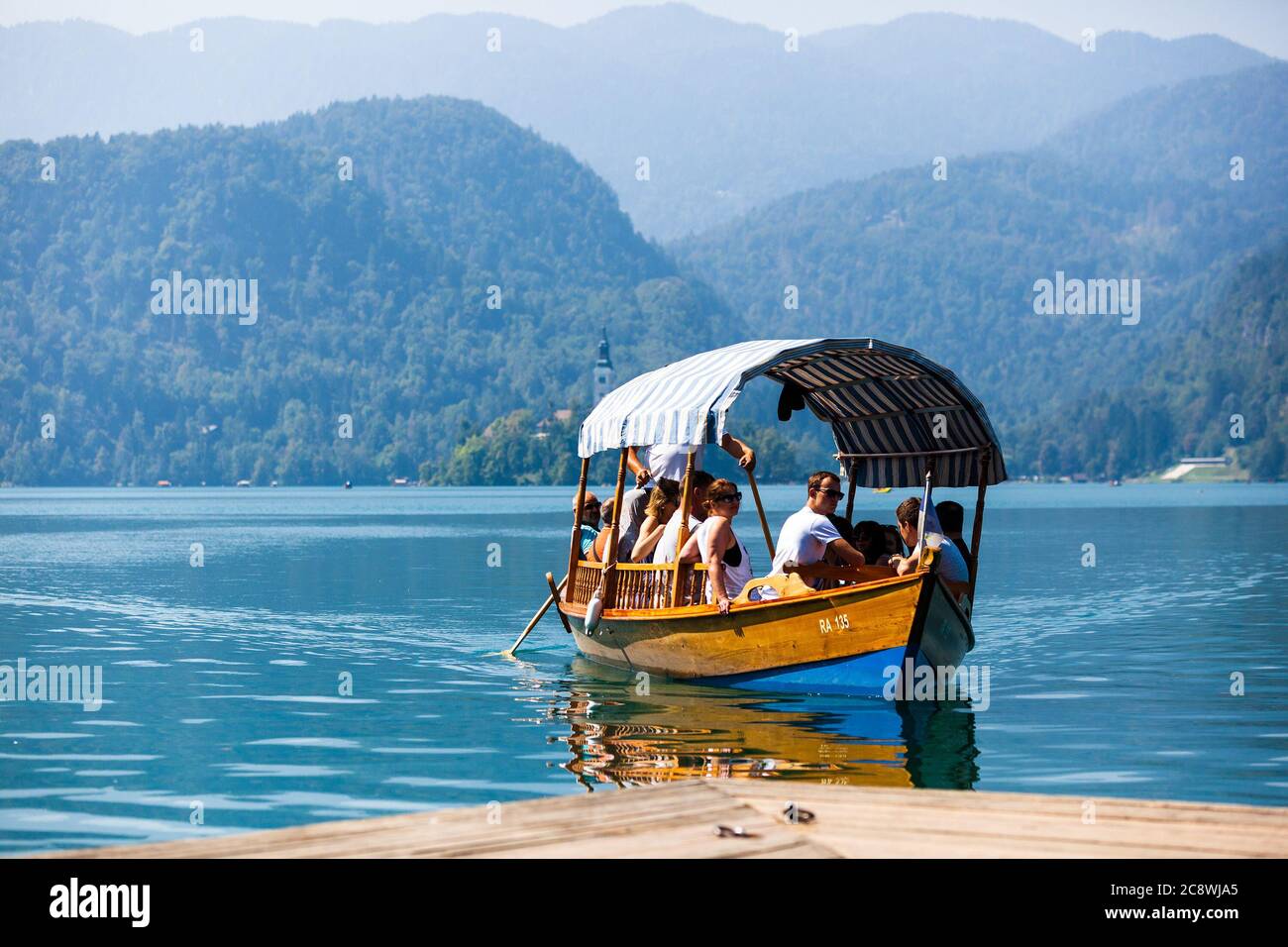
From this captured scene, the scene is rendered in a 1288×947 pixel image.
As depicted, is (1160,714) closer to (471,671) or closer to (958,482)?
(958,482)

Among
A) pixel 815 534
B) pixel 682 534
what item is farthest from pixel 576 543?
pixel 815 534

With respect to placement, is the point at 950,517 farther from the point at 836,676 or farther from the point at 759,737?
the point at 759,737

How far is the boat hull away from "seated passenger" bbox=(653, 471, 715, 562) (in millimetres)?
699

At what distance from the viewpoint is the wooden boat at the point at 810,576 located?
16.1m

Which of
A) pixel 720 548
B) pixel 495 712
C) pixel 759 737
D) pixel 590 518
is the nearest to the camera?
pixel 759 737

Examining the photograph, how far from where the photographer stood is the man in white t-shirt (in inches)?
639

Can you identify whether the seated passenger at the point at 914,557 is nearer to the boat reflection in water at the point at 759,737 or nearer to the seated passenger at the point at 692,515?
the boat reflection in water at the point at 759,737

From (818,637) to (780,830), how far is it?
8985mm

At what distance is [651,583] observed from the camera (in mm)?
18625

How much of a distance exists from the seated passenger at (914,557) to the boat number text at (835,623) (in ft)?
3.00
